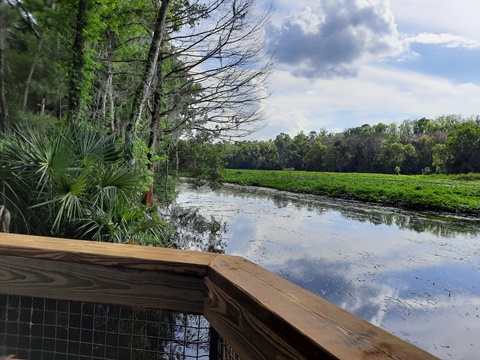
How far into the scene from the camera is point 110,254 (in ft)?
3.67

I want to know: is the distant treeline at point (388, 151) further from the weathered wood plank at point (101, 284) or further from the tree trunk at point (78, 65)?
the weathered wood plank at point (101, 284)

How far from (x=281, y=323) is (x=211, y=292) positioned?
1.17 ft

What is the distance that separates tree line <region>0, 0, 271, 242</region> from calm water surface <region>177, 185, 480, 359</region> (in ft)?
12.7

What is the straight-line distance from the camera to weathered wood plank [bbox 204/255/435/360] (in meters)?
0.58

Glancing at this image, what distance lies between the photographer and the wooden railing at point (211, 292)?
2.02 ft

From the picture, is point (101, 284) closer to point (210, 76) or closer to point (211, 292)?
point (211, 292)

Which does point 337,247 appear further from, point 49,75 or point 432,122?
point 432,122

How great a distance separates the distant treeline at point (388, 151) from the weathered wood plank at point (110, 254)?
43.2m

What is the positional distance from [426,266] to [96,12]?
34.7ft

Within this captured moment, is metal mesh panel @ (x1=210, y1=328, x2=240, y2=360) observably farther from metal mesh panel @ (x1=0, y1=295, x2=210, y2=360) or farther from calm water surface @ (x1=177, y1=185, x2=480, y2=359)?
calm water surface @ (x1=177, y1=185, x2=480, y2=359)

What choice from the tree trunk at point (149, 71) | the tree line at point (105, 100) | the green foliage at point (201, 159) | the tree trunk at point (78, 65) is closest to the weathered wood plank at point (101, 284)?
the tree line at point (105, 100)

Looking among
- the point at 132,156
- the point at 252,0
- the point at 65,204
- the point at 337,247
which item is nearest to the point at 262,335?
the point at 65,204

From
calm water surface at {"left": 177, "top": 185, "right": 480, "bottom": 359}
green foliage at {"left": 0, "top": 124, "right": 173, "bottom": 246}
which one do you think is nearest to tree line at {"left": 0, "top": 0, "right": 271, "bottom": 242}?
green foliage at {"left": 0, "top": 124, "right": 173, "bottom": 246}

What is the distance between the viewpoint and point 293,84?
2483cm
